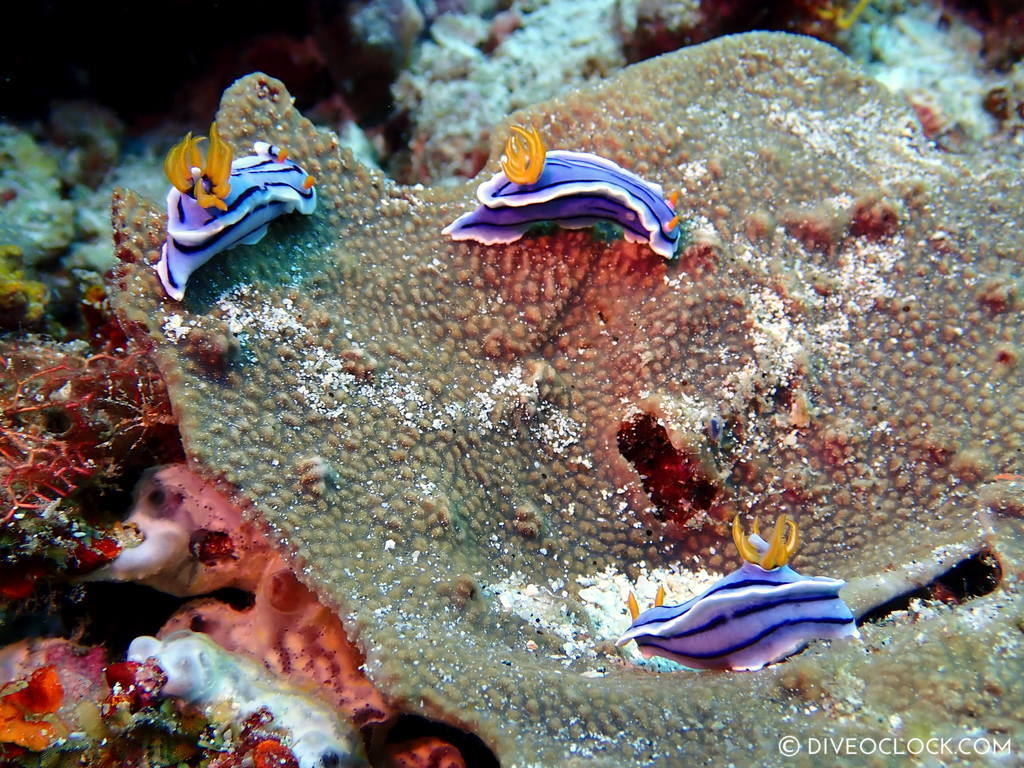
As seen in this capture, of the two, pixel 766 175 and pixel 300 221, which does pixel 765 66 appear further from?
pixel 300 221

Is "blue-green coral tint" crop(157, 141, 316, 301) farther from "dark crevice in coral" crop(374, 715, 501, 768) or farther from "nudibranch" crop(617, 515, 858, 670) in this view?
"nudibranch" crop(617, 515, 858, 670)

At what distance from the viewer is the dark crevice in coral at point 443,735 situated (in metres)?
2.52

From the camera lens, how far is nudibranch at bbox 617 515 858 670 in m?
2.21

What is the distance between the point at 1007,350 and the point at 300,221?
331cm

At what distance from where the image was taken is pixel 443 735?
253 centimetres

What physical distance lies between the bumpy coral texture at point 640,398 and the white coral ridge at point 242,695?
40 cm

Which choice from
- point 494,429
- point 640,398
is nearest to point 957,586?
point 640,398

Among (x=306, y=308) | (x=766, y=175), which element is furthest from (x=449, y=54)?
(x=306, y=308)

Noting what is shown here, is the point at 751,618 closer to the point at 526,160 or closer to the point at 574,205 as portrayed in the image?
the point at 574,205

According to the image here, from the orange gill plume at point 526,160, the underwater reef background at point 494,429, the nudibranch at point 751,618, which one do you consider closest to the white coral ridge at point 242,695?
the underwater reef background at point 494,429

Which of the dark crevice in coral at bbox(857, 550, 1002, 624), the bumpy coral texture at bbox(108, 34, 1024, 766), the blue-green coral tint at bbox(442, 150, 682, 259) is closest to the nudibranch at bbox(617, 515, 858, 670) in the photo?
the bumpy coral texture at bbox(108, 34, 1024, 766)

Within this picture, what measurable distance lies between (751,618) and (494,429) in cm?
121

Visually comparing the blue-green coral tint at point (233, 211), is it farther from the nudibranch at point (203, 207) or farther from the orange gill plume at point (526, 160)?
the orange gill plume at point (526, 160)

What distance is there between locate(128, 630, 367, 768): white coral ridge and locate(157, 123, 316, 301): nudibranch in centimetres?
121
